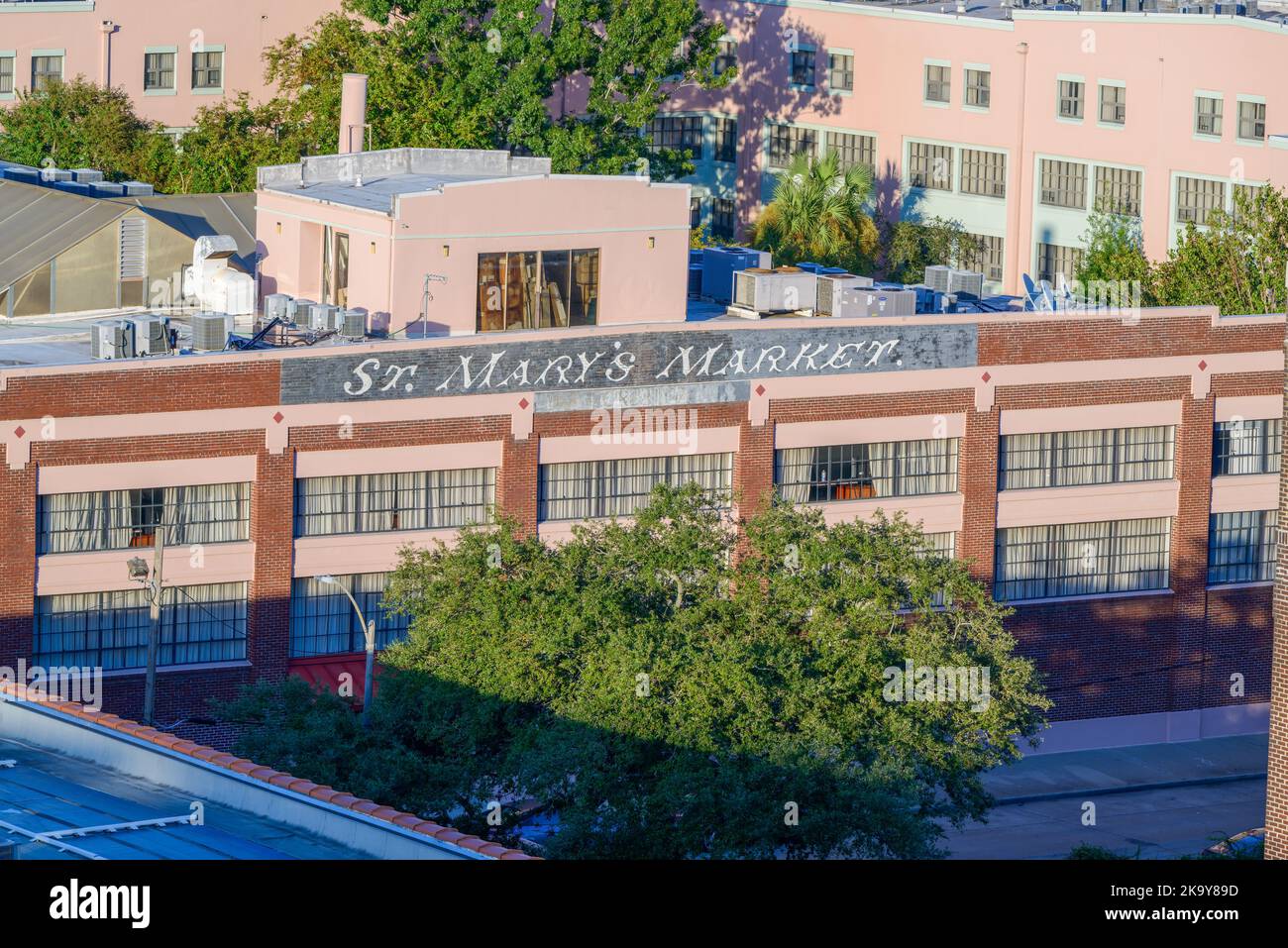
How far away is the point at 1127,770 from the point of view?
58875mm

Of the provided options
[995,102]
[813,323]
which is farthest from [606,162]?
[813,323]

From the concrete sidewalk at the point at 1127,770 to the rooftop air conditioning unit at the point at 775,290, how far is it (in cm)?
1271

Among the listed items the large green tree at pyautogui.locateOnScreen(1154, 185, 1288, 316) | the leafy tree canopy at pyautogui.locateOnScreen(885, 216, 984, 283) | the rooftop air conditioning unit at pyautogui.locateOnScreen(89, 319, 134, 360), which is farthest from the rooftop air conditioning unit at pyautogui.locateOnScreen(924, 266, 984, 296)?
the leafy tree canopy at pyautogui.locateOnScreen(885, 216, 984, 283)

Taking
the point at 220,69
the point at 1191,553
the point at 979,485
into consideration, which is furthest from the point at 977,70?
the point at 979,485

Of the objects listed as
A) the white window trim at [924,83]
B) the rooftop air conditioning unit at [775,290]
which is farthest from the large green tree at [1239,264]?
the white window trim at [924,83]

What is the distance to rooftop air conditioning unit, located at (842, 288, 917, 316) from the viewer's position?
56.6 meters

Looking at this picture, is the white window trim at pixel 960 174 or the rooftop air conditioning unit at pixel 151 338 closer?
the rooftop air conditioning unit at pixel 151 338

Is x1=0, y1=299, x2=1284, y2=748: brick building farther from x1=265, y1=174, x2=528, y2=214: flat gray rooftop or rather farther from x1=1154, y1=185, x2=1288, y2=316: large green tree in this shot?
x1=1154, y1=185, x2=1288, y2=316: large green tree

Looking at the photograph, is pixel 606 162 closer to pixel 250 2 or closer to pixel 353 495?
pixel 250 2

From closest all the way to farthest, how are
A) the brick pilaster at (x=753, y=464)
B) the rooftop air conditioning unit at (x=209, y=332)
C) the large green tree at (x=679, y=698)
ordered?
the large green tree at (x=679, y=698) → the rooftop air conditioning unit at (x=209, y=332) → the brick pilaster at (x=753, y=464)

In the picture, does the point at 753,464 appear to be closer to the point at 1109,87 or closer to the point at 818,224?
the point at 818,224

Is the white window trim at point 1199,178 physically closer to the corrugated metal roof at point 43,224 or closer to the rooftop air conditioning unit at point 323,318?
the rooftop air conditioning unit at point 323,318

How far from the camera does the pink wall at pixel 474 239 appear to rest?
52156 mm

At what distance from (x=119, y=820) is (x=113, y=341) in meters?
23.8
